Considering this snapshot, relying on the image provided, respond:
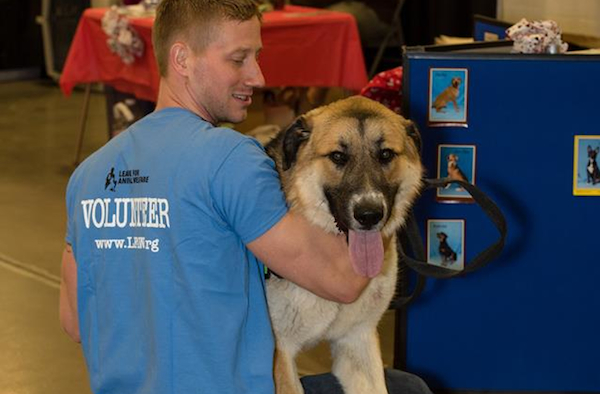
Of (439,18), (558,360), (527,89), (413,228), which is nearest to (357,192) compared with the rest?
(413,228)

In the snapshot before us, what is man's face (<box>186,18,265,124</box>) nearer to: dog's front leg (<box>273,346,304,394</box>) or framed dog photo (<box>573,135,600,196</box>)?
dog's front leg (<box>273,346,304,394</box>)

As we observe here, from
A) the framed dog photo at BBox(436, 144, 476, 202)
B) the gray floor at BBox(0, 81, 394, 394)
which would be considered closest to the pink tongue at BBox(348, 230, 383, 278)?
the framed dog photo at BBox(436, 144, 476, 202)

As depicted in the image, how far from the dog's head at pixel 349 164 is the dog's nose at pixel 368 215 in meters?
0.02

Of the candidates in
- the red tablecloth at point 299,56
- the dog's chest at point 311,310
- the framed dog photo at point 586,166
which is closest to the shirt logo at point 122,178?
the dog's chest at point 311,310

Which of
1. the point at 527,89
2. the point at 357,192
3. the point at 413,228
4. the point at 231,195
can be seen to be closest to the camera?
the point at 231,195

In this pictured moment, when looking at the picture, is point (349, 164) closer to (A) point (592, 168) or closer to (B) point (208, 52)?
(B) point (208, 52)

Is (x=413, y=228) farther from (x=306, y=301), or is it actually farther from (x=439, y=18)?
(x=439, y=18)

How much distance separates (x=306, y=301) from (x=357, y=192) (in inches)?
14.8

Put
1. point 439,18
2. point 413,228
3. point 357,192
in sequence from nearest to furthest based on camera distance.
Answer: point 357,192 → point 413,228 → point 439,18

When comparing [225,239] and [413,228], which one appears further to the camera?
[413,228]

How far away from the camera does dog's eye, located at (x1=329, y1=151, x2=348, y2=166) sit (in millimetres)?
2521

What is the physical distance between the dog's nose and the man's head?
39 cm

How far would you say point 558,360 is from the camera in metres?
3.73

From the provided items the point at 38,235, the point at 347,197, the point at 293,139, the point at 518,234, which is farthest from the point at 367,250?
the point at 38,235
